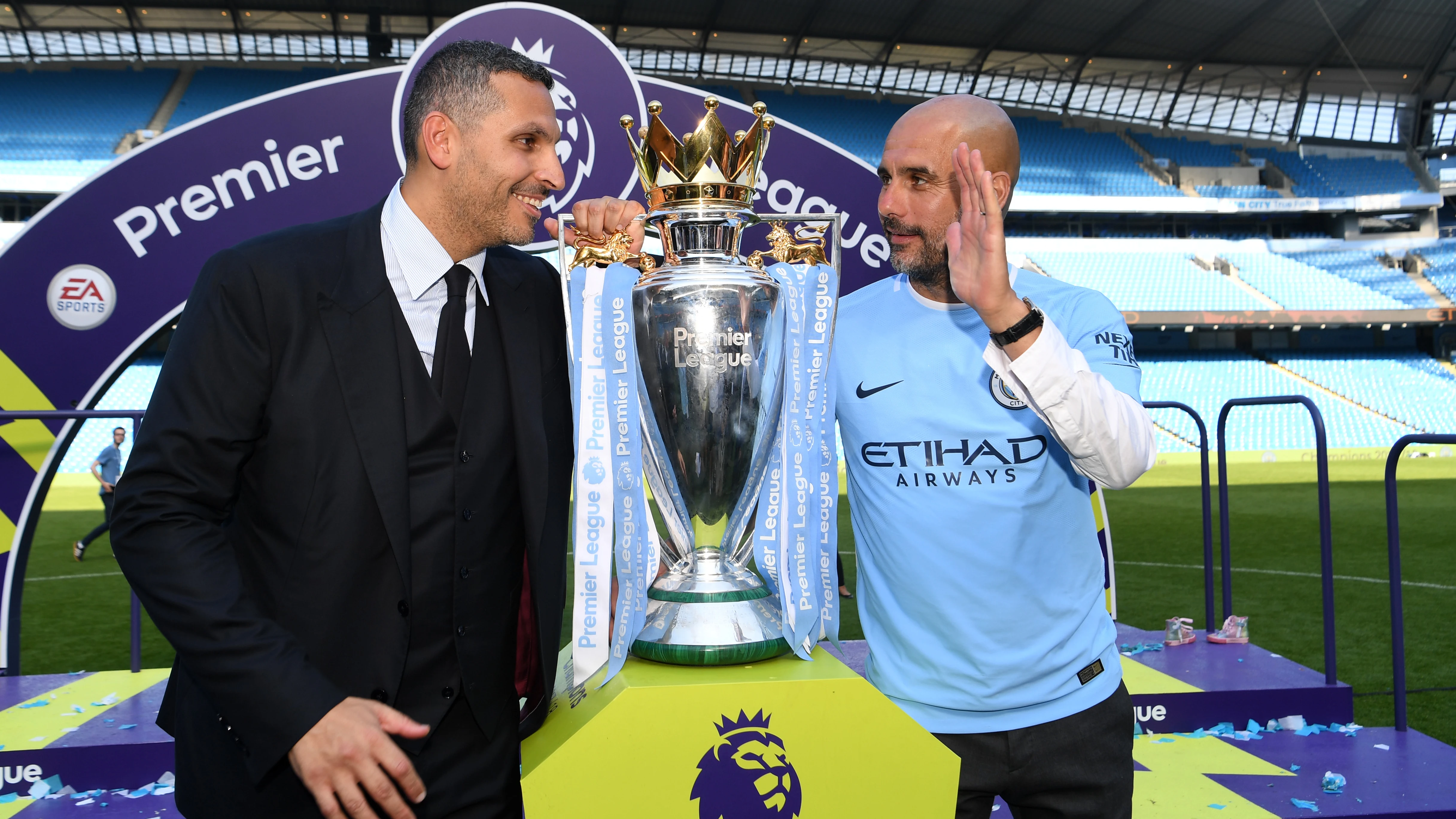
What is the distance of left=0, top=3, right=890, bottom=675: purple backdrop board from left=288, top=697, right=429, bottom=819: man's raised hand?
3.32 meters

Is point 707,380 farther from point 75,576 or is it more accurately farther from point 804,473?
point 75,576

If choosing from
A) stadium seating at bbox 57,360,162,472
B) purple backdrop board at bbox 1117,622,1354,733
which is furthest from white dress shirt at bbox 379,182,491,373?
stadium seating at bbox 57,360,162,472

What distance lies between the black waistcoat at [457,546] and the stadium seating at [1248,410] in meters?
22.0

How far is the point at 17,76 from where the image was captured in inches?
1001

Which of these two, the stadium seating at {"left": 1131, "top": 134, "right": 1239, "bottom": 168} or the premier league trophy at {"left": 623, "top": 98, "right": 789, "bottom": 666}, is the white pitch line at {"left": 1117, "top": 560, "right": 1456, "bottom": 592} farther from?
the stadium seating at {"left": 1131, "top": 134, "right": 1239, "bottom": 168}

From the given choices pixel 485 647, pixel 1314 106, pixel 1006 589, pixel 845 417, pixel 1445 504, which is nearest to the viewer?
pixel 485 647

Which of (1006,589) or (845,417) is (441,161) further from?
(1006,589)

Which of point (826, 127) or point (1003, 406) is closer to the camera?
point (1003, 406)

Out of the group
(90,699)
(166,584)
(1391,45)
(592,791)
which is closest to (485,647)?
(592,791)

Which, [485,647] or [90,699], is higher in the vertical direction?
[485,647]

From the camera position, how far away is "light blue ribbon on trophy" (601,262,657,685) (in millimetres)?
1425

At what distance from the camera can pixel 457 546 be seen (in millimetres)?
1358

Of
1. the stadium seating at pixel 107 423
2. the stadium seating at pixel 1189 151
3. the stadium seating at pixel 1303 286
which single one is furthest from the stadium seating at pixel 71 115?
the stadium seating at pixel 1303 286

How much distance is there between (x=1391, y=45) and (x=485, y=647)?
33.6 m
